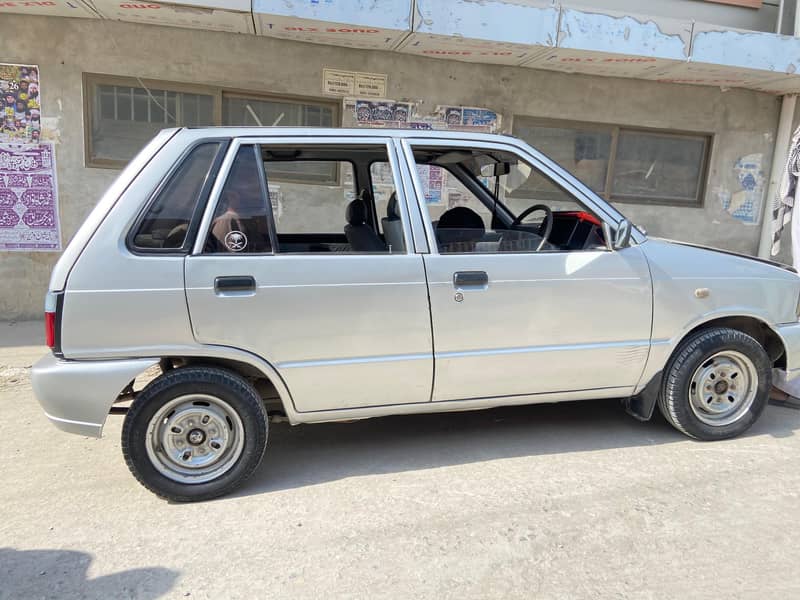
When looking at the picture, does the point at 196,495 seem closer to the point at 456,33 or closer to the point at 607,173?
the point at 456,33

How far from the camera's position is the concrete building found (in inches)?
246

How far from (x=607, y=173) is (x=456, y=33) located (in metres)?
3.14

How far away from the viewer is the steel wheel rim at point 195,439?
3.01 meters

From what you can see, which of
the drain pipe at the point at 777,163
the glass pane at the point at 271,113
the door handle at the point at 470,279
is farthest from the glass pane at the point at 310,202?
the drain pipe at the point at 777,163

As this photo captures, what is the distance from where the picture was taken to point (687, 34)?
6.67 m

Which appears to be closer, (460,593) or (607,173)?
(460,593)

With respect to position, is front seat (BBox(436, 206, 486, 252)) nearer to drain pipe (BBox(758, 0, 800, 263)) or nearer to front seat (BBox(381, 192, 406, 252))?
front seat (BBox(381, 192, 406, 252))

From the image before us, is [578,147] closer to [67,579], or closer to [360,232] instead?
[360,232]

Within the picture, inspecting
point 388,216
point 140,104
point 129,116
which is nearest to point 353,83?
point 140,104

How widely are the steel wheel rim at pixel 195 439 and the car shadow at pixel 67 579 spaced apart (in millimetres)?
563

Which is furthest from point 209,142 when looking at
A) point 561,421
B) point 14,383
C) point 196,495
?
point 14,383

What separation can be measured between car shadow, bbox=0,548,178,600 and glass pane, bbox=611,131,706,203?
7.48m

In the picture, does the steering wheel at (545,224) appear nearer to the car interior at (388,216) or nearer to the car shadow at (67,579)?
the car interior at (388,216)

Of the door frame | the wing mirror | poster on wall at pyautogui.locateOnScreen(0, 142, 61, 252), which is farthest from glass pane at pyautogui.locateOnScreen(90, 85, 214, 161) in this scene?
the wing mirror
